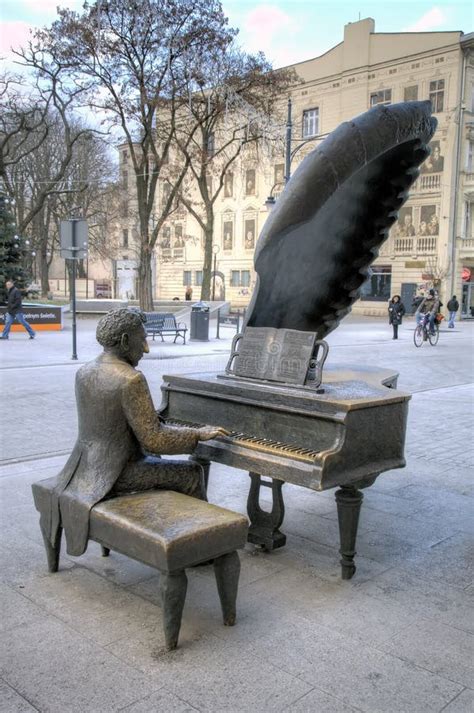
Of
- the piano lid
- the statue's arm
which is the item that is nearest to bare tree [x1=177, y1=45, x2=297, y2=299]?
Result: the piano lid

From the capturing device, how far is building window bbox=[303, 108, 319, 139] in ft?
138

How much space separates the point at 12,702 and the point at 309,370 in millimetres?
2426

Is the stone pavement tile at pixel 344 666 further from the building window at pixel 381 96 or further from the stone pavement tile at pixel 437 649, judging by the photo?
the building window at pixel 381 96

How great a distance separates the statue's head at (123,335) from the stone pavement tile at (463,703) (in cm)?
210

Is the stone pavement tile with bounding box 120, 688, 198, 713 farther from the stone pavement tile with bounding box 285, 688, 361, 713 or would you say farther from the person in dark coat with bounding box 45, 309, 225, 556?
the person in dark coat with bounding box 45, 309, 225, 556

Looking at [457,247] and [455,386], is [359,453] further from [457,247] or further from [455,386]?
[457,247]

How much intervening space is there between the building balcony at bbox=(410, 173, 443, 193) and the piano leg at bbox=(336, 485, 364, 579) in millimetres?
35672

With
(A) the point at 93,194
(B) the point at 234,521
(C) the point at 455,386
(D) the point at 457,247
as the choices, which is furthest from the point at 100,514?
(A) the point at 93,194

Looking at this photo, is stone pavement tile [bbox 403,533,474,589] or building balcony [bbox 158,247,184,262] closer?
stone pavement tile [bbox 403,533,474,589]

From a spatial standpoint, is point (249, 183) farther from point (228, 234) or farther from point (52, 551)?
point (52, 551)

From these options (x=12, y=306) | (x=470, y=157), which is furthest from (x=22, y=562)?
(x=470, y=157)

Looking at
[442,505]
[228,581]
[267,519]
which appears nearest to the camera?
[228,581]

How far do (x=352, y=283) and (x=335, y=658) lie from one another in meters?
2.94

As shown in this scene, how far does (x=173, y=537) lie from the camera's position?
2.90 m
